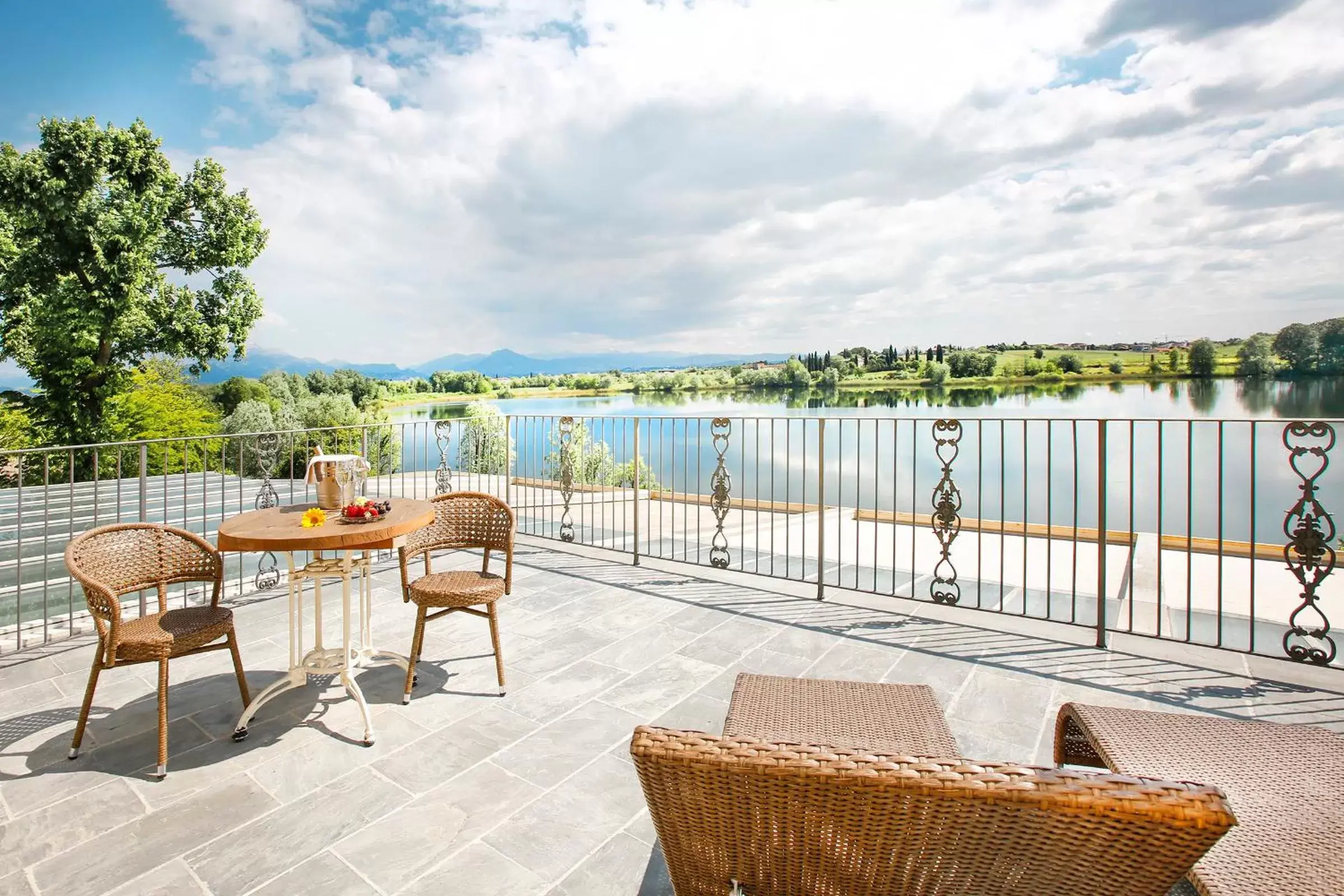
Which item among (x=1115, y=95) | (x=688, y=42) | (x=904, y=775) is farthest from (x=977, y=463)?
(x=1115, y=95)

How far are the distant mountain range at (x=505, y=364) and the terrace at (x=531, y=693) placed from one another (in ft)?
38.2

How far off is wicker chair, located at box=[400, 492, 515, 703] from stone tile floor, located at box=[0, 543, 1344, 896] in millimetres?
310

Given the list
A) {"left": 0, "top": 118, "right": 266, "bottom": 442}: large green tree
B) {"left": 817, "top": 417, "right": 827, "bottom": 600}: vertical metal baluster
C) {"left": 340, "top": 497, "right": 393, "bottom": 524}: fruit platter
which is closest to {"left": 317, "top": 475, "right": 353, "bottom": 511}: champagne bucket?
{"left": 340, "top": 497, "right": 393, "bottom": 524}: fruit platter

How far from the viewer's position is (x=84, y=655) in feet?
11.5

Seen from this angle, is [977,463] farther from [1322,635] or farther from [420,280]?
[420,280]

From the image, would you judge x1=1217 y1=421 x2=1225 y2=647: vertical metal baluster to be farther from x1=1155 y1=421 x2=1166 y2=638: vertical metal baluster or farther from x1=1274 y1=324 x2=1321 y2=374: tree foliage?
x1=1274 y1=324 x2=1321 y2=374: tree foliage

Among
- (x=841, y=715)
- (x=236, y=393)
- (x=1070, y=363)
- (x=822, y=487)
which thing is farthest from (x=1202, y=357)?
(x=236, y=393)

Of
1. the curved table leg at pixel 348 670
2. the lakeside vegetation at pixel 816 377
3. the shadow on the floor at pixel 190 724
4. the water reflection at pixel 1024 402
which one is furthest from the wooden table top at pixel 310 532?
the water reflection at pixel 1024 402

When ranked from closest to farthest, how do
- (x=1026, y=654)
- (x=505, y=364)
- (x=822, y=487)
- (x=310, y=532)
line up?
1. (x=310, y=532)
2. (x=1026, y=654)
3. (x=822, y=487)
4. (x=505, y=364)

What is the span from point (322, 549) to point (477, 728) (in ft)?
3.20

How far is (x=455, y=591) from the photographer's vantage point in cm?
291

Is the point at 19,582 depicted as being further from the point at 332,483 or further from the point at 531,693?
the point at 531,693

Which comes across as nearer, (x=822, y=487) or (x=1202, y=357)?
(x=822, y=487)

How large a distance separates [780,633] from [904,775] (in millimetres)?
2880
